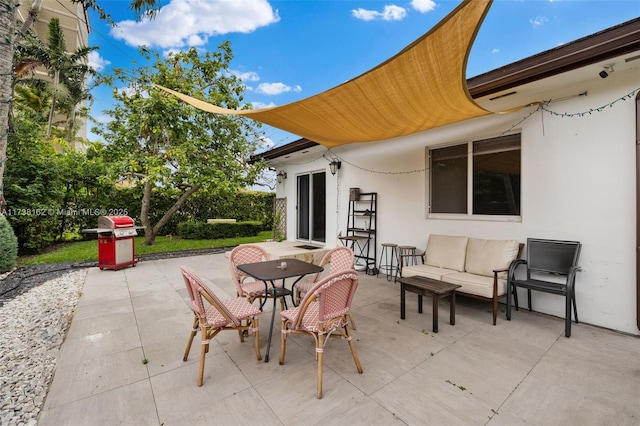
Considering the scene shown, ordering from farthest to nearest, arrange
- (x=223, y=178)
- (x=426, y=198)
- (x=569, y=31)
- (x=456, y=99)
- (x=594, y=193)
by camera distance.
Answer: (x=223, y=178)
(x=426, y=198)
(x=569, y=31)
(x=594, y=193)
(x=456, y=99)

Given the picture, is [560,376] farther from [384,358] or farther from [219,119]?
[219,119]

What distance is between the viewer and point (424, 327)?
11.1ft

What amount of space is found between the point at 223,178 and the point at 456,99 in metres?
6.99

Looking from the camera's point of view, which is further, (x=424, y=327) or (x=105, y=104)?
(x=105, y=104)

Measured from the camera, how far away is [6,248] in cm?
575

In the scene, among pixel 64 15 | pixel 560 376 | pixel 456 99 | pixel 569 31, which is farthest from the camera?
pixel 64 15

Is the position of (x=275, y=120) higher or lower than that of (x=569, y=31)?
lower

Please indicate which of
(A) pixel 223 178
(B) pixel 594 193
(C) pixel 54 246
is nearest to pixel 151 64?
(A) pixel 223 178

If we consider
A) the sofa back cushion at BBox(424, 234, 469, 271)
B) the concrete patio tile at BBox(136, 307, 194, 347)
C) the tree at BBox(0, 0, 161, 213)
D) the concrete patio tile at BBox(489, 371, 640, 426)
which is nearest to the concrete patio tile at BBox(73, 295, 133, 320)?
the concrete patio tile at BBox(136, 307, 194, 347)

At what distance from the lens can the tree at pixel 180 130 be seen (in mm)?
7758

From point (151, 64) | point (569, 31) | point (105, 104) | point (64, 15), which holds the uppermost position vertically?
point (64, 15)

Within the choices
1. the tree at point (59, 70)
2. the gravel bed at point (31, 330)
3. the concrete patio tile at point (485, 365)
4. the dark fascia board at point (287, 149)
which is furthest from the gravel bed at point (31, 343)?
the tree at point (59, 70)

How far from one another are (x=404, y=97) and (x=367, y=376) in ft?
9.80

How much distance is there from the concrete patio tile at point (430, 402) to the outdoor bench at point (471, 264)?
5.49 ft
